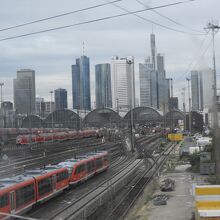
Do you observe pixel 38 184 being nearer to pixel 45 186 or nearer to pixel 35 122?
pixel 45 186

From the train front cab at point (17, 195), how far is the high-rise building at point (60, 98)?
9919cm

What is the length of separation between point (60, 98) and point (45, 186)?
102349 millimetres

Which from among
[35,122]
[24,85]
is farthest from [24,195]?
[35,122]

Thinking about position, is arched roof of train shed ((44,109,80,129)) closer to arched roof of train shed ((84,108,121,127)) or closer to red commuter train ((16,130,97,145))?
arched roof of train shed ((84,108,121,127))

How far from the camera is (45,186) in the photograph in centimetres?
2916

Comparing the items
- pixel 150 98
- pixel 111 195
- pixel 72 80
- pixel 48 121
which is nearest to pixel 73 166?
pixel 111 195

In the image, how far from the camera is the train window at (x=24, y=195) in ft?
79.0

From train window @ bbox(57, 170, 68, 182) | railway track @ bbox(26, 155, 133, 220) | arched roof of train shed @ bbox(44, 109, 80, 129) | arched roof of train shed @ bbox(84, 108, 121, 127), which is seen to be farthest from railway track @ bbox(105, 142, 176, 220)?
arched roof of train shed @ bbox(44, 109, 80, 129)

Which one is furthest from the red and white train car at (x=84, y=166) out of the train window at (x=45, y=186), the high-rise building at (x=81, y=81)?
the high-rise building at (x=81, y=81)

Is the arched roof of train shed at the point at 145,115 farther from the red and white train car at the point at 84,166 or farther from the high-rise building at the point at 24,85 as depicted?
the red and white train car at the point at 84,166

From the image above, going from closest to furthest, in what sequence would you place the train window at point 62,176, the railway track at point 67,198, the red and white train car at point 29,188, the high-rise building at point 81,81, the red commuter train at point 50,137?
the red and white train car at point 29,188 → the railway track at point 67,198 → the train window at point 62,176 → the red commuter train at point 50,137 → the high-rise building at point 81,81

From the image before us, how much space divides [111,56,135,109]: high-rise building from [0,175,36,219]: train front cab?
51.4 meters

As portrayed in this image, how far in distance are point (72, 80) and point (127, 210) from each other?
70319 millimetres

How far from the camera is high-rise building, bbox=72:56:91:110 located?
88.2m
